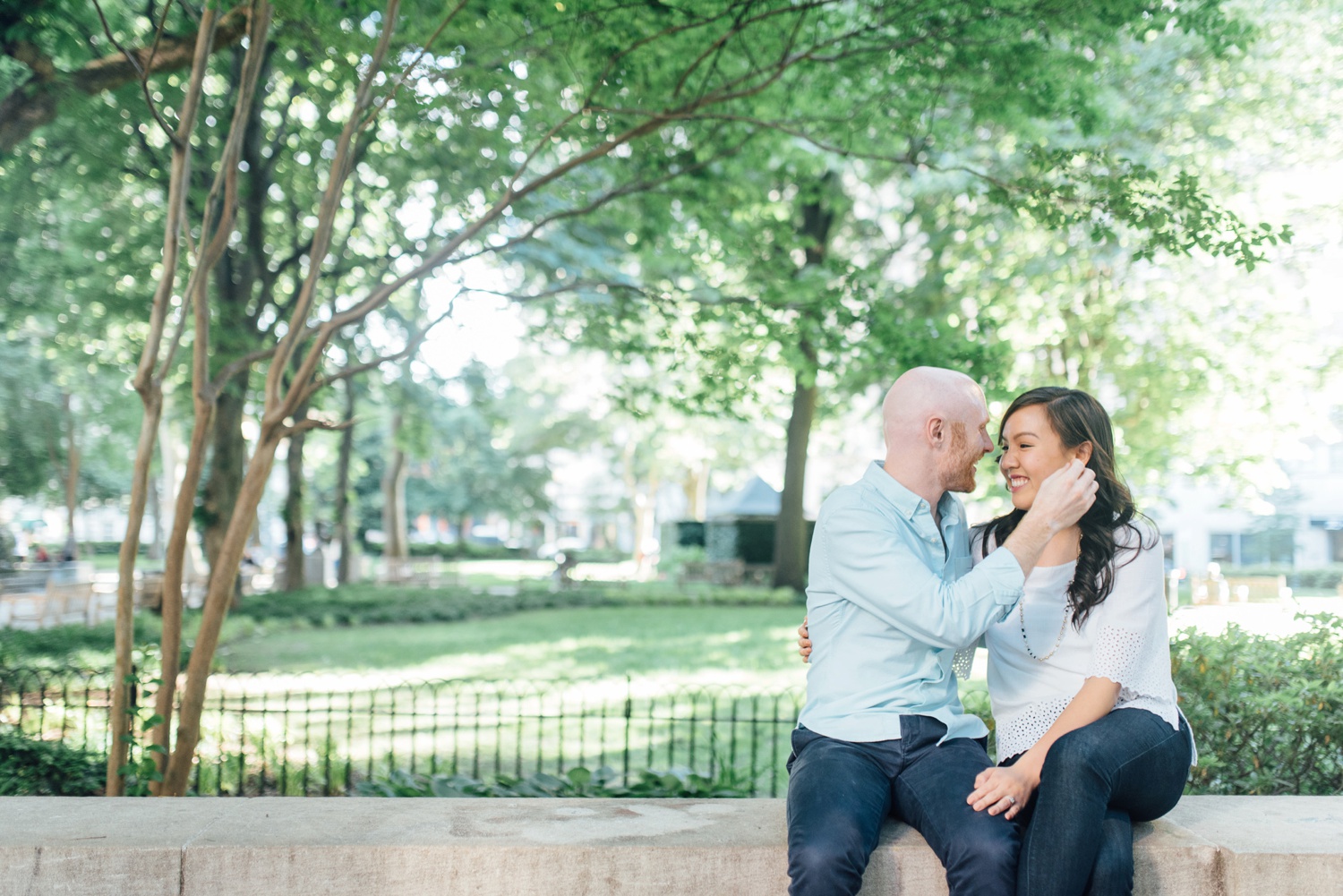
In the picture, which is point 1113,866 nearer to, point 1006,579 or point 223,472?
point 1006,579

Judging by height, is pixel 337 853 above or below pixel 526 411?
below

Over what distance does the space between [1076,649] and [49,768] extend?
5.82 metres

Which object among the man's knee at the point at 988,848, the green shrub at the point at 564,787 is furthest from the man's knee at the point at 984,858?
the green shrub at the point at 564,787

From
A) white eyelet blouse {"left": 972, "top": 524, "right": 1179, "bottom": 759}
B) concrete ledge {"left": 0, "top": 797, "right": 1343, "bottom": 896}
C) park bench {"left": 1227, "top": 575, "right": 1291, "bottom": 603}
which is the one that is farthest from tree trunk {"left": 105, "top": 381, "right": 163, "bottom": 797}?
park bench {"left": 1227, "top": 575, "right": 1291, "bottom": 603}

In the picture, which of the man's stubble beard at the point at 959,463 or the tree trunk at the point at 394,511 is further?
the tree trunk at the point at 394,511

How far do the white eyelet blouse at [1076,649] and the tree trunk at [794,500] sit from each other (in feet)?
57.1

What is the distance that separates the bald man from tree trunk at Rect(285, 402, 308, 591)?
1898cm

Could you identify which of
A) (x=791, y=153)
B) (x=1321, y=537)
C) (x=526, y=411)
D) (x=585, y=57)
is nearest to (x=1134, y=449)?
(x=1321, y=537)

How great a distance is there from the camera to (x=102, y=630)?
13883 millimetres

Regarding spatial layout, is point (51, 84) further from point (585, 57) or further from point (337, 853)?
point (337, 853)

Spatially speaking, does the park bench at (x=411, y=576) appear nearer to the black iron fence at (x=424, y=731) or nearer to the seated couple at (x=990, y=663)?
the black iron fence at (x=424, y=731)

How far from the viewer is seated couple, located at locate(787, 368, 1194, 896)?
2.79 metres

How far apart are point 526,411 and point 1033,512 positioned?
46.3 m

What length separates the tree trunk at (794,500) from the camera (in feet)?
71.5
